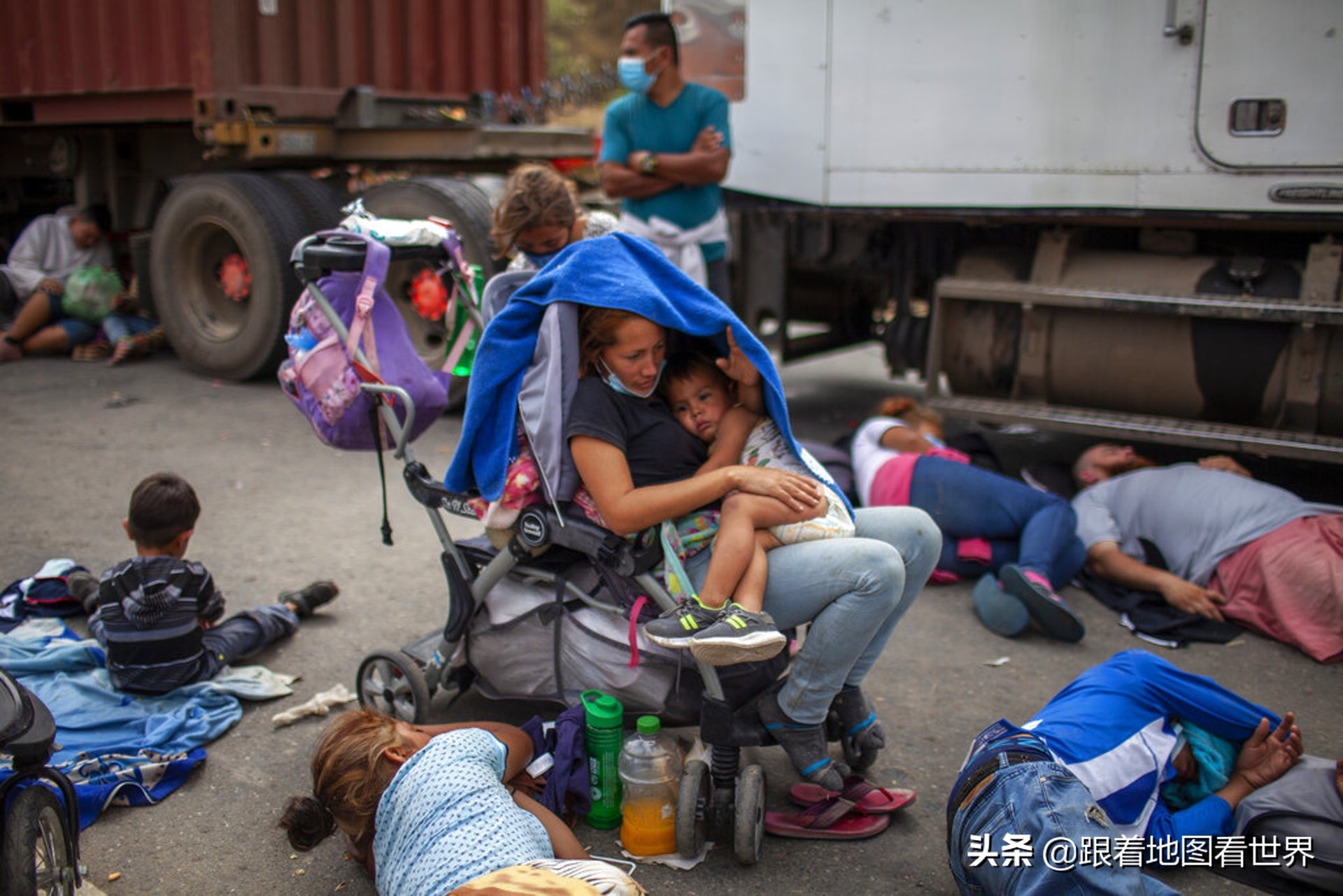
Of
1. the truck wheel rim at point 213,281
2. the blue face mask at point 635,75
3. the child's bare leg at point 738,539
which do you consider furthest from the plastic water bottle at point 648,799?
the truck wheel rim at point 213,281

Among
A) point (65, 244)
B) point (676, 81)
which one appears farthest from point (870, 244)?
point (65, 244)

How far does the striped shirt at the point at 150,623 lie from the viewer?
132 inches

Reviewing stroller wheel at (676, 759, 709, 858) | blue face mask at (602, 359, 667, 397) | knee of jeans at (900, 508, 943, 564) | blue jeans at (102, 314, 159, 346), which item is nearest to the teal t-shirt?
blue face mask at (602, 359, 667, 397)

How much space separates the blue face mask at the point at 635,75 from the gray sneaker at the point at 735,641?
3.64 metres

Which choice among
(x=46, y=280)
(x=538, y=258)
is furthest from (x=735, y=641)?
Result: (x=46, y=280)

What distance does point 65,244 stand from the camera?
Answer: 28.3 feet

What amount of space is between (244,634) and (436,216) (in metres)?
3.89

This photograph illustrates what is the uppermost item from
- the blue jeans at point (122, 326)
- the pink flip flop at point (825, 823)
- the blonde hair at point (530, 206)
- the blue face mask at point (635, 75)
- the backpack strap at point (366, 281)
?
the blue face mask at point (635, 75)

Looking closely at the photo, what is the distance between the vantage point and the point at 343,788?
2.45 metres

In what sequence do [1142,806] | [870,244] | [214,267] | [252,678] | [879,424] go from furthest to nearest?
[214,267] → [870,244] → [879,424] → [252,678] → [1142,806]

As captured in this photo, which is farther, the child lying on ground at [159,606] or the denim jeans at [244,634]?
the denim jeans at [244,634]

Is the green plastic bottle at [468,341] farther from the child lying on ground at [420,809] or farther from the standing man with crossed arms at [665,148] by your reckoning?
Answer: the standing man with crossed arms at [665,148]

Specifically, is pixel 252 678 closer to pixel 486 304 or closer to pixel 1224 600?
pixel 486 304

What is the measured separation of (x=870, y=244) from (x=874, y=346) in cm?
385
